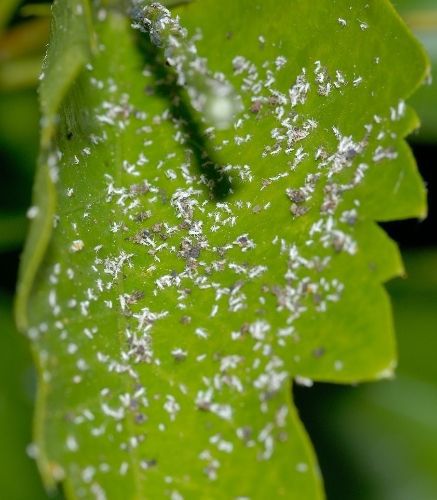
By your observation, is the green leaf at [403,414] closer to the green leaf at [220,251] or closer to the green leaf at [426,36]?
the green leaf at [426,36]

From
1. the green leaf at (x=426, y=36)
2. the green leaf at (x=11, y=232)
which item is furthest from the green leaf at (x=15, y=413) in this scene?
the green leaf at (x=426, y=36)

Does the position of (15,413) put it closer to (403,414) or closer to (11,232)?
(11,232)

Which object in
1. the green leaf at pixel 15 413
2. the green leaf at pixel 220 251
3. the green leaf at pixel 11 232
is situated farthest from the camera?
the green leaf at pixel 11 232

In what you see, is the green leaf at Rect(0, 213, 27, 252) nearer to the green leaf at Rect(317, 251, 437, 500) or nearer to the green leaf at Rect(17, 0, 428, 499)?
the green leaf at Rect(17, 0, 428, 499)

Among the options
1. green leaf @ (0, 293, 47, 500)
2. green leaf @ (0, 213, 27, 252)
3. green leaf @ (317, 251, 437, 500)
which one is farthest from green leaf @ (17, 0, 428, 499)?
green leaf @ (317, 251, 437, 500)

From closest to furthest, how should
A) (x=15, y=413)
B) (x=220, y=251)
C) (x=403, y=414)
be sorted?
(x=220, y=251), (x=15, y=413), (x=403, y=414)

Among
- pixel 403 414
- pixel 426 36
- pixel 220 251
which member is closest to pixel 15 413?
pixel 220 251

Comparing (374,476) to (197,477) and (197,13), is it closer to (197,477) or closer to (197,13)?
(197,477)
